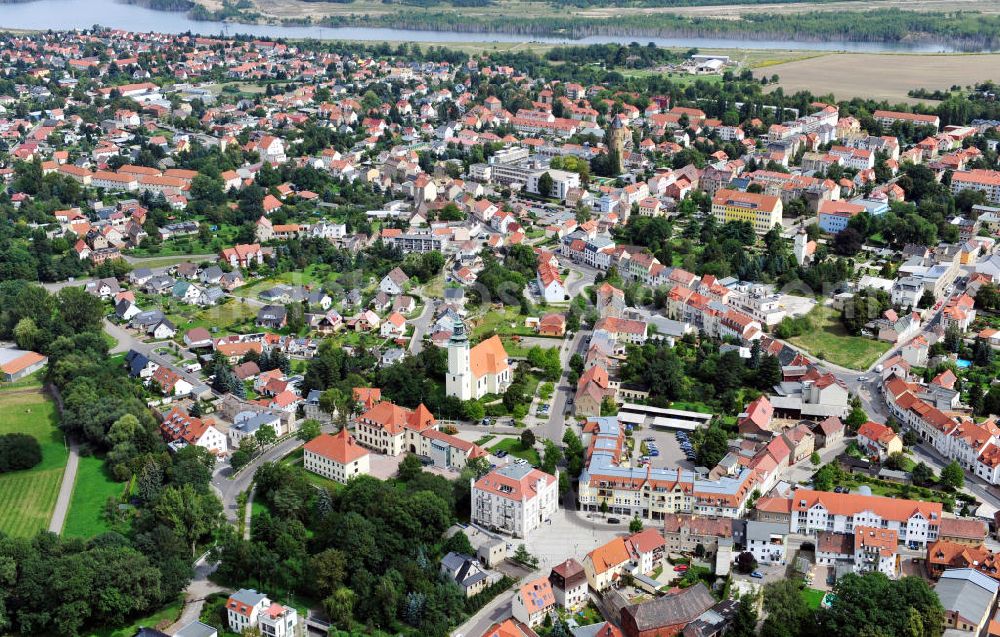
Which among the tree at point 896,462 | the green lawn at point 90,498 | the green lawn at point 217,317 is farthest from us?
the green lawn at point 217,317

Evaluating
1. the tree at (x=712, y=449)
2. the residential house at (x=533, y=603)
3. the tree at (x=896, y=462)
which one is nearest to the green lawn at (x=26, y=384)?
the residential house at (x=533, y=603)

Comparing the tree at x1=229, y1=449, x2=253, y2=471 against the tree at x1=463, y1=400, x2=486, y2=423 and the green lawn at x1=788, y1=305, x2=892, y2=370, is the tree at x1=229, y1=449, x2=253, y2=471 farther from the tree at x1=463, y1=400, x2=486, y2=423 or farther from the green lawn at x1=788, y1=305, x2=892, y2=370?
the green lawn at x1=788, y1=305, x2=892, y2=370

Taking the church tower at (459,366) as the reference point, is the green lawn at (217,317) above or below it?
below

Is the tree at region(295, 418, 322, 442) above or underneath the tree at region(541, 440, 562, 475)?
underneath

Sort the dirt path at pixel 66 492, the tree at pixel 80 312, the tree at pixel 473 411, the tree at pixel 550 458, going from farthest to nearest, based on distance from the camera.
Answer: the tree at pixel 80 312 → the tree at pixel 473 411 → the tree at pixel 550 458 → the dirt path at pixel 66 492

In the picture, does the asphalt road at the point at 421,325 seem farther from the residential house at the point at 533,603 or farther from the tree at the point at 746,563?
the tree at the point at 746,563

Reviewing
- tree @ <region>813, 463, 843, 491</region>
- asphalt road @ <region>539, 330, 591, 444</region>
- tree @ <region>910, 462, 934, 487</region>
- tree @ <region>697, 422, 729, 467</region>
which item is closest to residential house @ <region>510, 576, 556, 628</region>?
tree @ <region>697, 422, 729, 467</region>

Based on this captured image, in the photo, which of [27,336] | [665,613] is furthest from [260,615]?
[27,336]
